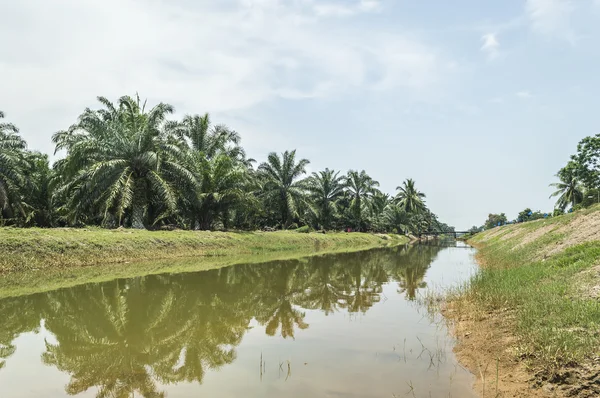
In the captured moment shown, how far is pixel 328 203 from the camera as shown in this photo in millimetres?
49469

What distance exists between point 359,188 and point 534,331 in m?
47.3

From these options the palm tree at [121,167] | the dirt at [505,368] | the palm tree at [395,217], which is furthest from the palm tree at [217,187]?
the palm tree at [395,217]

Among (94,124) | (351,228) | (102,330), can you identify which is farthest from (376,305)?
(351,228)

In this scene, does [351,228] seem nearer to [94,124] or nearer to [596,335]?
[94,124]

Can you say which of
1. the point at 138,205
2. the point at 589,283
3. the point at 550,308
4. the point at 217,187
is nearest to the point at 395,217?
the point at 217,187

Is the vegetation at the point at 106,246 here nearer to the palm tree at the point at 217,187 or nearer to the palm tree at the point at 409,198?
the palm tree at the point at 217,187

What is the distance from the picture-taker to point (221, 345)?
625cm

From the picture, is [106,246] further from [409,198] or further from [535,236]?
[409,198]

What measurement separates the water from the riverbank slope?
463 millimetres

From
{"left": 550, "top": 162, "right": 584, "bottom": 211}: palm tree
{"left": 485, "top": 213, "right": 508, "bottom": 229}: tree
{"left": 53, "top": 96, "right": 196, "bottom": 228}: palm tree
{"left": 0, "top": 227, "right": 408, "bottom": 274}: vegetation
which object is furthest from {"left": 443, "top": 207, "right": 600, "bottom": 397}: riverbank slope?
{"left": 485, "top": 213, "right": 508, "bottom": 229}: tree

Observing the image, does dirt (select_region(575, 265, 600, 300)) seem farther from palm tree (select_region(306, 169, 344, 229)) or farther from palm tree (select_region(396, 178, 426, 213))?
palm tree (select_region(396, 178, 426, 213))

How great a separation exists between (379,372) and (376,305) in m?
4.73

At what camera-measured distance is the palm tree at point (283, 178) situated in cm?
3966

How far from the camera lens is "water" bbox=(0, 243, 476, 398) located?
15.3ft
